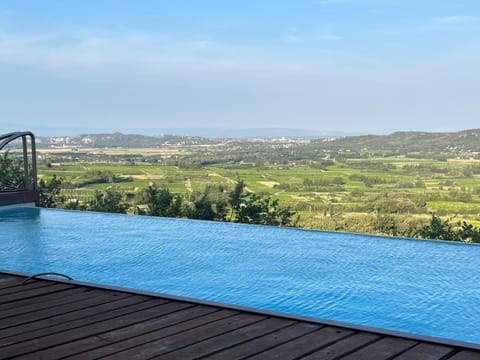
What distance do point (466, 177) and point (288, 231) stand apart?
10.3m

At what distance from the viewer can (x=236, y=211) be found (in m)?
7.96

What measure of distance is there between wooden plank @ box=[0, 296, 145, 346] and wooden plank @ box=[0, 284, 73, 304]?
37 centimetres

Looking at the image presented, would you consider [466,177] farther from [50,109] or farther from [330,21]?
[50,109]

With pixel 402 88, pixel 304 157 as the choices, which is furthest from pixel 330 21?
pixel 402 88

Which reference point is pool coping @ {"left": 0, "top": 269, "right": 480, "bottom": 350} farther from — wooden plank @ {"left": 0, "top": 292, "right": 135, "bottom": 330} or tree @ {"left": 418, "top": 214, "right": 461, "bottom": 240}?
tree @ {"left": 418, "top": 214, "right": 461, "bottom": 240}

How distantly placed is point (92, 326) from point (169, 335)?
321mm

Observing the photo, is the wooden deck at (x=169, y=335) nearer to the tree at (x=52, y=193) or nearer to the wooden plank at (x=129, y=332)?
the wooden plank at (x=129, y=332)

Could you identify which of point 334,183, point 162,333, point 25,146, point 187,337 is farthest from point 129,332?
point 334,183

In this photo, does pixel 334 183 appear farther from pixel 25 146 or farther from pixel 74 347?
pixel 74 347

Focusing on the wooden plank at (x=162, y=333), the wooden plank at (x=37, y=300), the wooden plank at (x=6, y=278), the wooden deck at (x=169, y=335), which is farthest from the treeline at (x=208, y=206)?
the wooden plank at (x=162, y=333)

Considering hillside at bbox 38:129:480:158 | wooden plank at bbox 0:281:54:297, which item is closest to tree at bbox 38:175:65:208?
wooden plank at bbox 0:281:54:297

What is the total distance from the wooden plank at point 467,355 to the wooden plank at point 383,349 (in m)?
0.15

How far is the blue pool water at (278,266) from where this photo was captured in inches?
141

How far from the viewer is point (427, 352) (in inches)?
71.7
